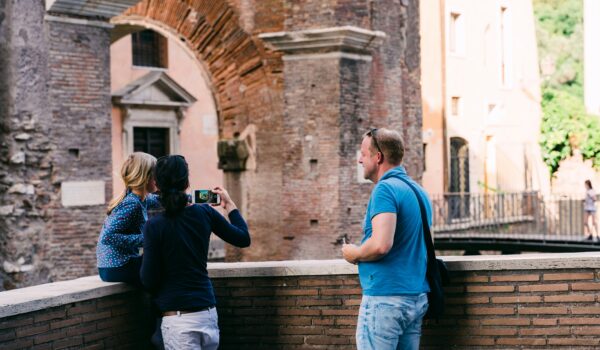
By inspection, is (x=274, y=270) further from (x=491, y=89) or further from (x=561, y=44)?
(x=561, y=44)

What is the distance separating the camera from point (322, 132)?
14.9 metres

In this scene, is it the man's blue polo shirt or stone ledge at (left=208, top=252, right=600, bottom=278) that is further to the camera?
stone ledge at (left=208, top=252, right=600, bottom=278)

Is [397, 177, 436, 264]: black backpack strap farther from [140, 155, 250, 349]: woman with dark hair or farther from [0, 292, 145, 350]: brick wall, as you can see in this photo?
[0, 292, 145, 350]: brick wall

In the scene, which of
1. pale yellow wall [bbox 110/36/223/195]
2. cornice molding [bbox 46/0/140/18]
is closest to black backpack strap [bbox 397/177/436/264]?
cornice molding [bbox 46/0/140/18]

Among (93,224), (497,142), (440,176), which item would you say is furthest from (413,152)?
(497,142)

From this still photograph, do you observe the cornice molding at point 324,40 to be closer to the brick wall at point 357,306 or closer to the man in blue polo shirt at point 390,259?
the brick wall at point 357,306

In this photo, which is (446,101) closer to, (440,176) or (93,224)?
(440,176)

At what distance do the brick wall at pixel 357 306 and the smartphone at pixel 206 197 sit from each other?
0.87 metres

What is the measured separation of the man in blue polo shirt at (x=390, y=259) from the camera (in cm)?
487

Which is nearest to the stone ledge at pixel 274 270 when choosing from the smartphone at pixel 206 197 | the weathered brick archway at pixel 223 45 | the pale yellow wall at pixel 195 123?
the smartphone at pixel 206 197

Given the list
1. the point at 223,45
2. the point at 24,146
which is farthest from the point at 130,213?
the point at 223,45

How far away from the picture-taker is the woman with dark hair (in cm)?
502

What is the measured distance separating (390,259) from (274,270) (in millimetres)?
1564

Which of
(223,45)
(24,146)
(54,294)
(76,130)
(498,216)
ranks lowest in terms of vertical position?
(498,216)
